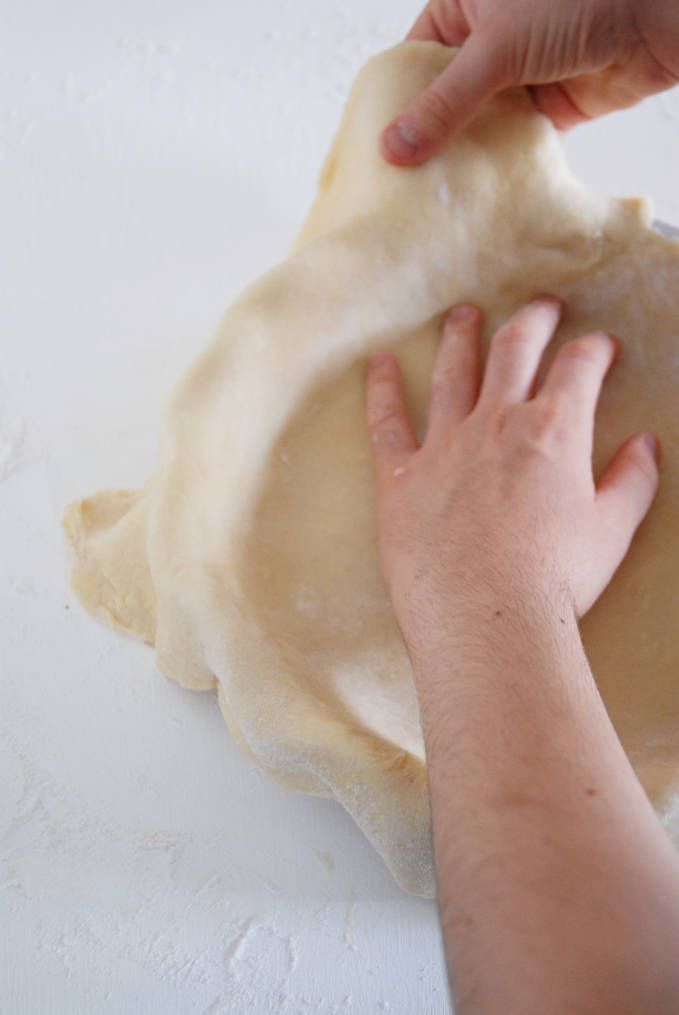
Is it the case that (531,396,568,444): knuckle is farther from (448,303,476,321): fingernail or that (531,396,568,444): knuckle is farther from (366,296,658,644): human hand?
(448,303,476,321): fingernail

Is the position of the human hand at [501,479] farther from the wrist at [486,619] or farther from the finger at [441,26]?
the finger at [441,26]

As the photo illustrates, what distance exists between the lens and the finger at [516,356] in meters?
0.89

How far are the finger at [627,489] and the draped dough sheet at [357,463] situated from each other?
0.03 m

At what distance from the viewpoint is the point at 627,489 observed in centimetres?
87

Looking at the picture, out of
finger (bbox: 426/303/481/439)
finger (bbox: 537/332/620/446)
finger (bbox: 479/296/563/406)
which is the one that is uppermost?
finger (bbox: 426/303/481/439)

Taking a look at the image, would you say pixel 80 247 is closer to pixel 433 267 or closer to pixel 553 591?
pixel 433 267

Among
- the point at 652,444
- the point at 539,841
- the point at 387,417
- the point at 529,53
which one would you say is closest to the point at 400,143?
the point at 529,53

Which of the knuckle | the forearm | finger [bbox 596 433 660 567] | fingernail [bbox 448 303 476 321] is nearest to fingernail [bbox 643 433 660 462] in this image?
finger [bbox 596 433 660 567]

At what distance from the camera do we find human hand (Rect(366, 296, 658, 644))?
2.44 feet

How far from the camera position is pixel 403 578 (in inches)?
30.6

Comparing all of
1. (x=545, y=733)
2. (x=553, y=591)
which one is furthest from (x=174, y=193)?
(x=545, y=733)

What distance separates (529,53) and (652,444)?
41cm

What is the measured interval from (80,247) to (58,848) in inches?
31.6

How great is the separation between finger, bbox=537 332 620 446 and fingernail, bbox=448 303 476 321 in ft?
0.33
